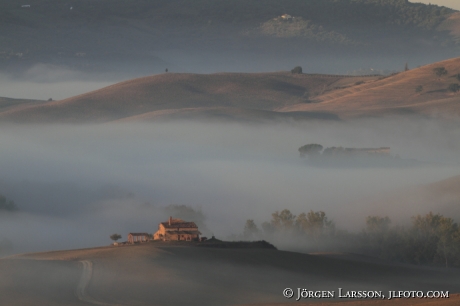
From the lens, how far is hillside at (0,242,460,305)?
171 feet

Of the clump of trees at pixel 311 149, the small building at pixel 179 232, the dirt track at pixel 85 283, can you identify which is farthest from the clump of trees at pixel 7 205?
the dirt track at pixel 85 283

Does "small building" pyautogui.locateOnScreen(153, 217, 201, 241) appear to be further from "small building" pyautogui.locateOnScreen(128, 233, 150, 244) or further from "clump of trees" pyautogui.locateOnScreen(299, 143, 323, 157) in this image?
"clump of trees" pyautogui.locateOnScreen(299, 143, 323, 157)

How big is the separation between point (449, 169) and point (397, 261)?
74.4 meters

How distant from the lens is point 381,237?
92.5 meters

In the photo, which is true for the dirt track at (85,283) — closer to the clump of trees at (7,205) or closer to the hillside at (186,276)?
the hillside at (186,276)

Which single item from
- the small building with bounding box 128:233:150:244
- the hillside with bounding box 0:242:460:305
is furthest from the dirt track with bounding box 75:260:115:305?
the small building with bounding box 128:233:150:244

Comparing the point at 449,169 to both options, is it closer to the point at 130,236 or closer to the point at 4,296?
the point at 130,236

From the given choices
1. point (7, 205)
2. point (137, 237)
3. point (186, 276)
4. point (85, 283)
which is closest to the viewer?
point (85, 283)

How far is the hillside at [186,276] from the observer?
52031 mm

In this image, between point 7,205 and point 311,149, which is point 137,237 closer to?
point 7,205

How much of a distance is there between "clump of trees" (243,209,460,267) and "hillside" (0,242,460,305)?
10823 mm

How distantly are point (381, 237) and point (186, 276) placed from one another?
37356 millimetres

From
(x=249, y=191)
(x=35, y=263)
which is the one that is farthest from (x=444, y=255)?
(x=249, y=191)

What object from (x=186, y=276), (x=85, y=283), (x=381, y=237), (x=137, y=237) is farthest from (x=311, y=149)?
(x=85, y=283)
